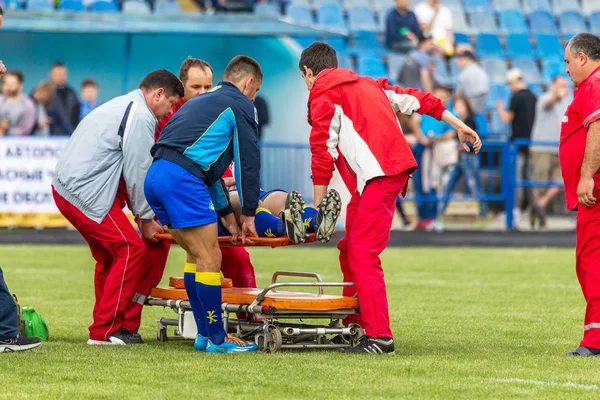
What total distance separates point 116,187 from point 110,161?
20cm

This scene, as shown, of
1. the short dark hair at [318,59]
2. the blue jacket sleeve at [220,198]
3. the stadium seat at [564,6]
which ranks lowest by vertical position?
the blue jacket sleeve at [220,198]

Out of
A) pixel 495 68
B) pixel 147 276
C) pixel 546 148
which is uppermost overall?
pixel 495 68

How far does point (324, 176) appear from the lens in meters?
7.96

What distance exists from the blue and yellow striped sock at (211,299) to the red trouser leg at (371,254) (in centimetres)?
92

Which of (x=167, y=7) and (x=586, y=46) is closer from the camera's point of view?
(x=586, y=46)

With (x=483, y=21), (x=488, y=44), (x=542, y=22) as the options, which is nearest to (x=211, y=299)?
(x=488, y=44)

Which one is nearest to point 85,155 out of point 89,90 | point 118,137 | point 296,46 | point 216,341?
point 118,137

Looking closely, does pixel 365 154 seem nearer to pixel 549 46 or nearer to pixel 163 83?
pixel 163 83

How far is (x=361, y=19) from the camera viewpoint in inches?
1107

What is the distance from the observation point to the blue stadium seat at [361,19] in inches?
1102

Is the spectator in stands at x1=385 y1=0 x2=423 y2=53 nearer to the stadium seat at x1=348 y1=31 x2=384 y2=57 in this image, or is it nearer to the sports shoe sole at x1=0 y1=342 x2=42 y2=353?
the stadium seat at x1=348 y1=31 x2=384 y2=57

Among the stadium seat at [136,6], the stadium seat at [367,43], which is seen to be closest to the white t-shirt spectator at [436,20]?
the stadium seat at [367,43]

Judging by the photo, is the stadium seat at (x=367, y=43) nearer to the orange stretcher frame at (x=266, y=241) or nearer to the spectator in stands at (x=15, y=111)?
the spectator in stands at (x=15, y=111)

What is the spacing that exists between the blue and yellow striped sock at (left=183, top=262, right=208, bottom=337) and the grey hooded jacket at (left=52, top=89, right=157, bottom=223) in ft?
2.50
